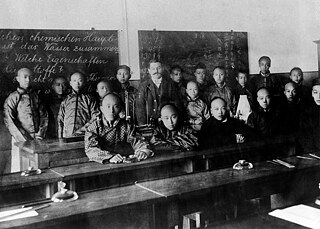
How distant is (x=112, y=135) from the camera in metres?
2.81

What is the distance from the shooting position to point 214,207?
79.1 inches

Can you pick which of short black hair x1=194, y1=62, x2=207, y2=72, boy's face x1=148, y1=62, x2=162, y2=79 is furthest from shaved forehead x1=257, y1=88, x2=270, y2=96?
boy's face x1=148, y1=62, x2=162, y2=79

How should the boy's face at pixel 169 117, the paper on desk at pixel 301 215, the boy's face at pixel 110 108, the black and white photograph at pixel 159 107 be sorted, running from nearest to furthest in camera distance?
1. the paper on desk at pixel 301 215
2. the black and white photograph at pixel 159 107
3. the boy's face at pixel 110 108
4. the boy's face at pixel 169 117

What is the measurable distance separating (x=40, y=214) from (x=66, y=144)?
123cm

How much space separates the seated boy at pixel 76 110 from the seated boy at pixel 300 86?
5.64 feet

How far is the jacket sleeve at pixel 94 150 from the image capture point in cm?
265

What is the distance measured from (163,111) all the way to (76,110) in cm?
68

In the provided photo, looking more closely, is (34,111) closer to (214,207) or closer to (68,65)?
(68,65)

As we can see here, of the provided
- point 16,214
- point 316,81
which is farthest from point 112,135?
point 316,81

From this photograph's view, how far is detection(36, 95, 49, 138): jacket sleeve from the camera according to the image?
266 centimetres

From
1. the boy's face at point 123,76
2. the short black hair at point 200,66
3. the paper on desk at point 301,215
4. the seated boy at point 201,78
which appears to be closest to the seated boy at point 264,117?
the seated boy at point 201,78

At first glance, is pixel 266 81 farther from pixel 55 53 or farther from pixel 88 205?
pixel 88 205

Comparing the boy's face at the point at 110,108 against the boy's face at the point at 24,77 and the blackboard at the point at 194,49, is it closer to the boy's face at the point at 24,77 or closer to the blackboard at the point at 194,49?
the blackboard at the point at 194,49

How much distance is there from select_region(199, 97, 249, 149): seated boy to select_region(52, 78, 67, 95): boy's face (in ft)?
3.66
